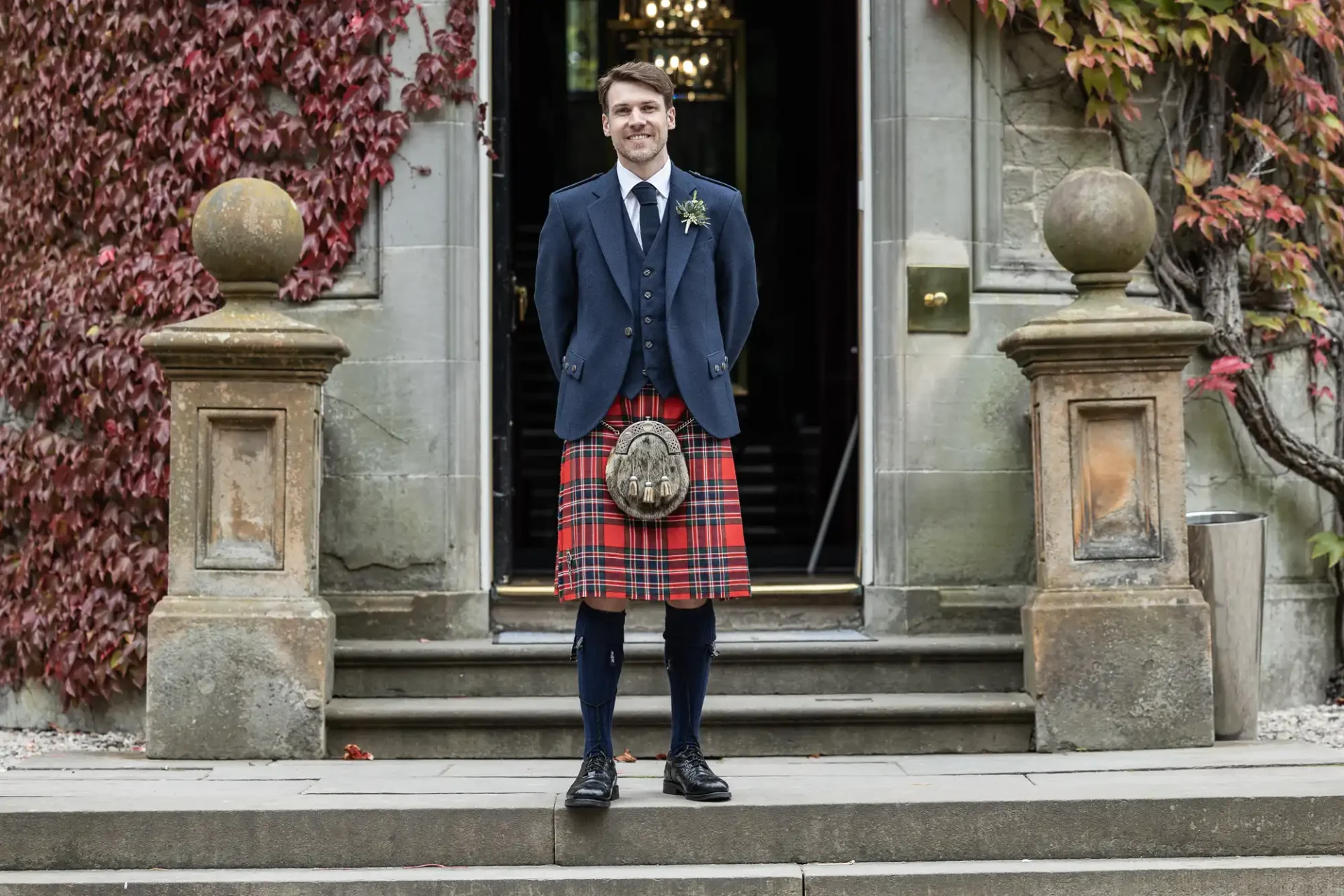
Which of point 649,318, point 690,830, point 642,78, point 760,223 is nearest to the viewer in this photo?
point 642,78

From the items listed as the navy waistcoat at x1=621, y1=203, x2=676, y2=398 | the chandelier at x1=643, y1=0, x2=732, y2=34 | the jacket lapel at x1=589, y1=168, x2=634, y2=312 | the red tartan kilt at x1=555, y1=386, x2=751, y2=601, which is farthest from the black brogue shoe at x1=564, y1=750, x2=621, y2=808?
the chandelier at x1=643, y1=0, x2=732, y2=34

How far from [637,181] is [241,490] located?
6.78ft

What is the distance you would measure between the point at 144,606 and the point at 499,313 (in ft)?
6.09

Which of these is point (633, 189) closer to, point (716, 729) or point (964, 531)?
point (716, 729)

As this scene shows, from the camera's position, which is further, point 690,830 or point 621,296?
point 690,830

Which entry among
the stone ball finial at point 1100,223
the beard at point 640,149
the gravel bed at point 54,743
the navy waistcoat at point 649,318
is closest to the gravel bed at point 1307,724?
the stone ball finial at point 1100,223

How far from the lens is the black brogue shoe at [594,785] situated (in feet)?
14.4

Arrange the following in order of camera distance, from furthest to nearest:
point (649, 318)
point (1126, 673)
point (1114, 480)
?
point (1114, 480) → point (1126, 673) → point (649, 318)

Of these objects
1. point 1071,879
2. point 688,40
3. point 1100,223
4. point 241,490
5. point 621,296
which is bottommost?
point 1071,879

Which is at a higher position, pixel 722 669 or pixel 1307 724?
pixel 722 669

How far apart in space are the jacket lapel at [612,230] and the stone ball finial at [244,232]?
172 centimetres

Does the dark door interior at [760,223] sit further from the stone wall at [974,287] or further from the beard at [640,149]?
the beard at [640,149]

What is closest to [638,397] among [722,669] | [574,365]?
[574,365]

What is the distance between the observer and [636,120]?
4297mm
